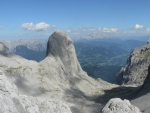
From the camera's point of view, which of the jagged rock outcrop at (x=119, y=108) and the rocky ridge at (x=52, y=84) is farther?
the jagged rock outcrop at (x=119, y=108)

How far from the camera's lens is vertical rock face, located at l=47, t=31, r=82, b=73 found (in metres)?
126

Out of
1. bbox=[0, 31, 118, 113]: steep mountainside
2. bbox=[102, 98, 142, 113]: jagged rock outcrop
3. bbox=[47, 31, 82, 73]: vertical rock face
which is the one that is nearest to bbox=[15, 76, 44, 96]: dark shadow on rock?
bbox=[0, 31, 118, 113]: steep mountainside

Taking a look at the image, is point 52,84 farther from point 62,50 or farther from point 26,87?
point 62,50

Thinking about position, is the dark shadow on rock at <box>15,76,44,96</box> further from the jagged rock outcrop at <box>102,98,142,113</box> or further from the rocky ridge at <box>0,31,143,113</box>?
the jagged rock outcrop at <box>102,98,142,113</box>

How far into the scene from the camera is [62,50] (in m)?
128

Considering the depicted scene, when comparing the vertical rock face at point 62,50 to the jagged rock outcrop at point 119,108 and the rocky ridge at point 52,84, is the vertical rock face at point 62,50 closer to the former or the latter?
the rocky ridge at point 52,84

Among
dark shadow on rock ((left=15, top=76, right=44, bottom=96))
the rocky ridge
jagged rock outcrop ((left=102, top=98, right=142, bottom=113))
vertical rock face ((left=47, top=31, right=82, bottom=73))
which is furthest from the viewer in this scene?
vertical rock face ((left=47, top=31, right=82, bottom=73))

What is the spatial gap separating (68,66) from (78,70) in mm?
11027

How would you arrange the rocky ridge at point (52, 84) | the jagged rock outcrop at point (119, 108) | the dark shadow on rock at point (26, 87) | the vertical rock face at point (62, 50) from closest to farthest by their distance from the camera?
the rocky ridge at point (52, 84) < the jagged rock outcrop at point (119, 108) < the dark shadow on rock at point (26, 87) < the vertical rock face at point (62, 50)

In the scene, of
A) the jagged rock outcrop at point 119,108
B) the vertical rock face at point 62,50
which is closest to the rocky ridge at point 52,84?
the vertical rock face at point 62,50

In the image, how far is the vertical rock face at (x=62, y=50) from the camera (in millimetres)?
126500

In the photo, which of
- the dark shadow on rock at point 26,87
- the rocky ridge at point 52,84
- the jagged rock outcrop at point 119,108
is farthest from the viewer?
the dark shadow on rock at point 26,87

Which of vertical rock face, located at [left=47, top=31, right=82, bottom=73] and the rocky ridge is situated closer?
the rocky ridge

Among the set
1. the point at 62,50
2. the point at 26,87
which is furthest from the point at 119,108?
the point at 62,50
